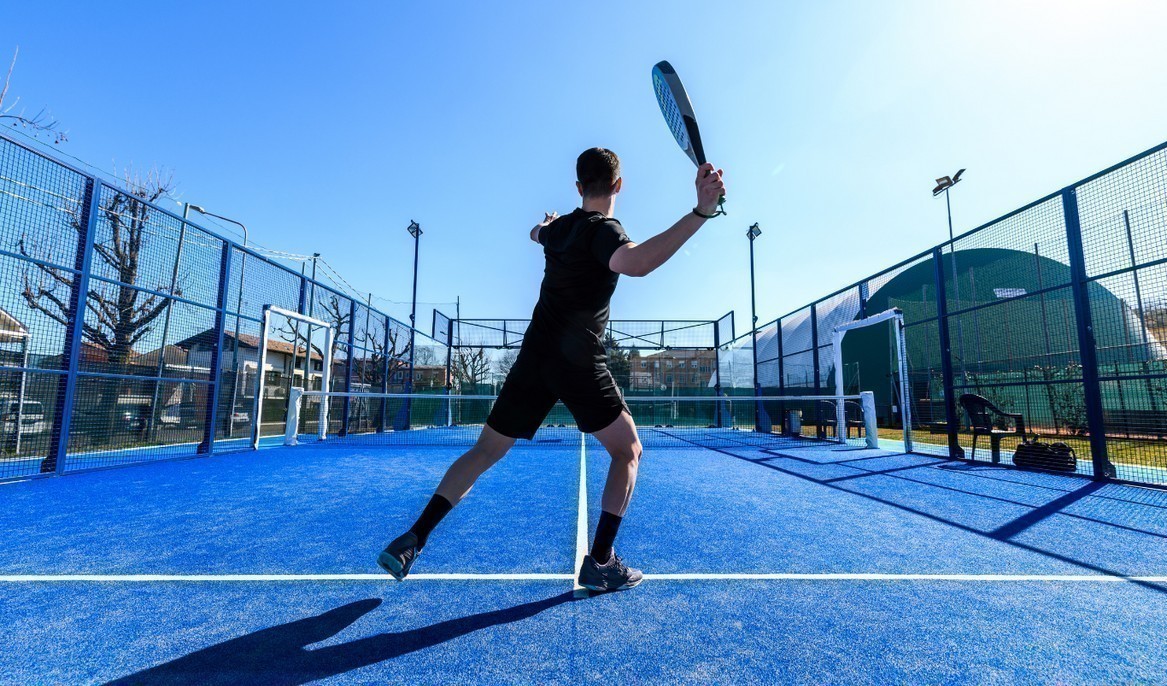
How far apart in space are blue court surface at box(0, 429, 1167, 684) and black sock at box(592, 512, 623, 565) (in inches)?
6.7

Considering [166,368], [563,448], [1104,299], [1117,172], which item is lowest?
[563,448]

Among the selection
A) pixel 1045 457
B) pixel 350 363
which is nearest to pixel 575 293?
pixel 1045 457

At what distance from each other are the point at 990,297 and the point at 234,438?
516 inches

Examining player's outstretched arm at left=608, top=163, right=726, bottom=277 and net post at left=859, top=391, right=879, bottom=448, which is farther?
net post at left=859, top=391, right=879, bottom=448

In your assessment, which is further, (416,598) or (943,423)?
(943,423)

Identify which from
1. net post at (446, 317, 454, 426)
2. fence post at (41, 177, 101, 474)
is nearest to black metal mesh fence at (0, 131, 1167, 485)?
fence post at (41, 177, 101, 474)

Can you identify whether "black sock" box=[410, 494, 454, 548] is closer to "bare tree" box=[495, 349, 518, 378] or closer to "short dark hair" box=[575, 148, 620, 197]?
"short dark hair" box=[575, 148, 620, 197]

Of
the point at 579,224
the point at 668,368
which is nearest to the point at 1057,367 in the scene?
the point at 579,224

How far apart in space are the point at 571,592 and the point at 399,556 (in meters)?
0.76

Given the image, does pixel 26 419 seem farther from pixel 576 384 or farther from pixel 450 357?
pixel 450 357

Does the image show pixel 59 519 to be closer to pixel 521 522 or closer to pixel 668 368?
pixel 521 522

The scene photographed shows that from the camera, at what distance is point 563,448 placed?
10.2m

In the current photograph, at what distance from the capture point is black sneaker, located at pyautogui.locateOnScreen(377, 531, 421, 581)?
2047mm

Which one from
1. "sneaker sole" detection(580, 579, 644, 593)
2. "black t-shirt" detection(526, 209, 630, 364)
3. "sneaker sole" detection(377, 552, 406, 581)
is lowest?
"sneaker sole" detection(580, 579, 644, 593)
